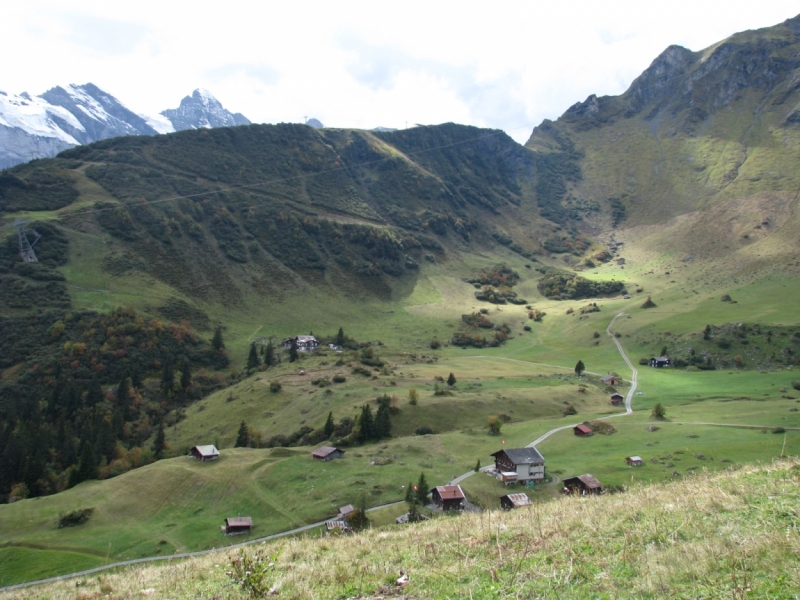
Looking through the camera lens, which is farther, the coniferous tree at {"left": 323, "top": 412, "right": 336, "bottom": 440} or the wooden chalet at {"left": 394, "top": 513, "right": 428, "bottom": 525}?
the coniferous tree at {"left": 323, "top": 412, "right": 336, "bottom": 440}

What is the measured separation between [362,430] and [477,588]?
60638mm

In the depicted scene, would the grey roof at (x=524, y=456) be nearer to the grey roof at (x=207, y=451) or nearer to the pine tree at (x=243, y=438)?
the grey roof at (x=207, y=451)

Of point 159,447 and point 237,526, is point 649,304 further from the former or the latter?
point 237,526

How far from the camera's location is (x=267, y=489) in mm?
53625

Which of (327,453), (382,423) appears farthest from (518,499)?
(382,423)

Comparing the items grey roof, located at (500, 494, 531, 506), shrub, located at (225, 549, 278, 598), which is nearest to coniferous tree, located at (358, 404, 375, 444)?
grey roof, located at (500, 494, 531, 506)

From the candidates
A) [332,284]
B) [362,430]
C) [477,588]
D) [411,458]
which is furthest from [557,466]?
[332,284]

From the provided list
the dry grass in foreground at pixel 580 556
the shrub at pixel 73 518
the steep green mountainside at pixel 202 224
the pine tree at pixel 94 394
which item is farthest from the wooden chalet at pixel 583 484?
the steep green mountainside at pixel 202 224

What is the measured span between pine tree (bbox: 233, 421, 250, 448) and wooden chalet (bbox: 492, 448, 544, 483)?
35.3 meters

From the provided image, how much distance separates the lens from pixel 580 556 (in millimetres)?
11383

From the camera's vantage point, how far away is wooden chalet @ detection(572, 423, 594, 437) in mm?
66812

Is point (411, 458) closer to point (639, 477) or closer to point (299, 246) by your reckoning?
point (639, 477)

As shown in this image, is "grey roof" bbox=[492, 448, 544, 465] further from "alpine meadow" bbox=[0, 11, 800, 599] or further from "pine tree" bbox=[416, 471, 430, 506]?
"pine tree" bbox=[416, 471, 430, 506]

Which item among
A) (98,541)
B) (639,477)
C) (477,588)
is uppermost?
(477,588)
